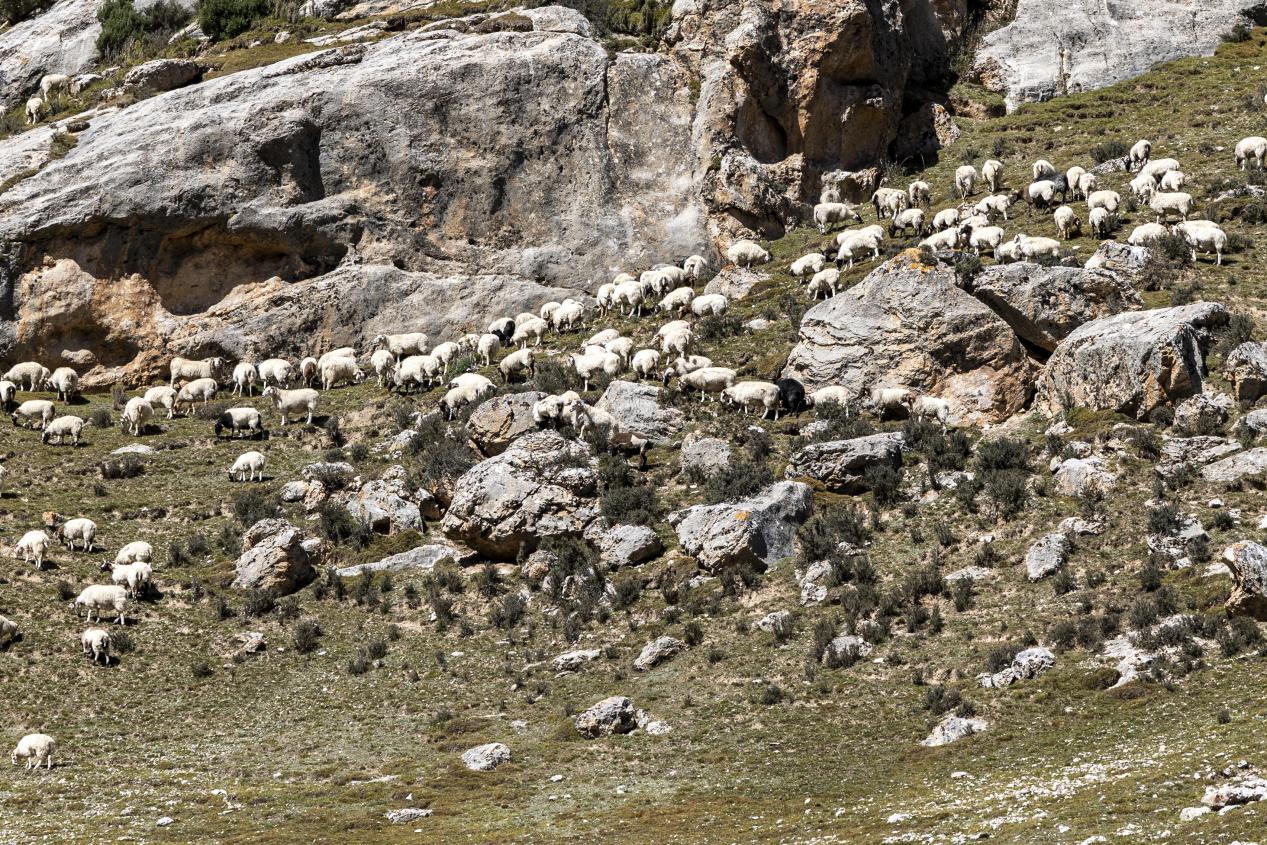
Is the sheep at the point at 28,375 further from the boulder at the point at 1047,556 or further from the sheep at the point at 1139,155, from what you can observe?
the sheep at the point at 1139,155

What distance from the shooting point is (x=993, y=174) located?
51.8 meters

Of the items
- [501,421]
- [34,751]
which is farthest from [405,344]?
[34,751]

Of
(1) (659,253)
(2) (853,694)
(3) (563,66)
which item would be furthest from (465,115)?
(2) (853,694)

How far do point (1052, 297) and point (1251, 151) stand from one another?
600 inches

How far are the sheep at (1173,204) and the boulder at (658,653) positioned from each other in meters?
24.7

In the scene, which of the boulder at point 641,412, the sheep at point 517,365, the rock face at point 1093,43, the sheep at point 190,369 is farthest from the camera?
the rock face at point 1093,43

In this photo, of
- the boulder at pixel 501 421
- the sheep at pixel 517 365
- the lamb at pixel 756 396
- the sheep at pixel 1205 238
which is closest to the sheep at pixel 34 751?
the boulder at pixel 501 421

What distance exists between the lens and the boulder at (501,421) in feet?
125

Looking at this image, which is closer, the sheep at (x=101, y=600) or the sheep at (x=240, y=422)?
the sheep at (x=101, y=600)

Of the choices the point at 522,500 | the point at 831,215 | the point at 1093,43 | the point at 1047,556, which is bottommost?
the point at 1047,556

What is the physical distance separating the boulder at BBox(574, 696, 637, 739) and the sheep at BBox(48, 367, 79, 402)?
96.7 ft

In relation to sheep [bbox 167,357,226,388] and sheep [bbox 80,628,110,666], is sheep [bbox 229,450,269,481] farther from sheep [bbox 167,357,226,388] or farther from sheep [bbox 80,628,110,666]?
sheep [bbox 167,357,226,388]

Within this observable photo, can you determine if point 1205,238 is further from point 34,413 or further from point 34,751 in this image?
point 34,413

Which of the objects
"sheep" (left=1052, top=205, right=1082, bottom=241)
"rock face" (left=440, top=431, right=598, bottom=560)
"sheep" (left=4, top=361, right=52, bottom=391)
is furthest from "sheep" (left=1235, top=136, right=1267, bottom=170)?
"sheep" (left=4, top=361, right=52, bottom=391)
